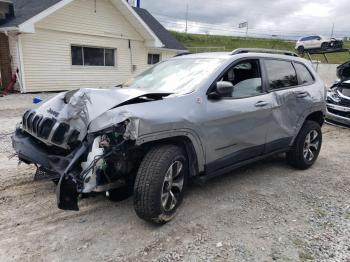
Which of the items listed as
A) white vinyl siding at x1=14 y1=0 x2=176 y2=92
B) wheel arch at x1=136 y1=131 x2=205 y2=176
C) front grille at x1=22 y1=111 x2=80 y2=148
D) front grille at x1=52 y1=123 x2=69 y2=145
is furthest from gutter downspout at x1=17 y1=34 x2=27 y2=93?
wheel arch at x1=136 y1=131 x2=205 y2=176

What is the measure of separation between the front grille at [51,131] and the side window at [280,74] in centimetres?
287

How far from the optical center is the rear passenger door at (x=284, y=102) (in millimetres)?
4598

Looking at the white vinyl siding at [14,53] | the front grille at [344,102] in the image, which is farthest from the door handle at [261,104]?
the white vinyl siding at [14,53]

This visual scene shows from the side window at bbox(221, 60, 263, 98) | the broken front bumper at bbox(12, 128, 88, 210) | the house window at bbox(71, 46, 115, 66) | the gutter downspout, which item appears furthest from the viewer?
the house window at bbox(71, 46, 115, 66)

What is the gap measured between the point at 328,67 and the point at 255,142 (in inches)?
922

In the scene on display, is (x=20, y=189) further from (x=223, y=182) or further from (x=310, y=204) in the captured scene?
(x=310, y=204)

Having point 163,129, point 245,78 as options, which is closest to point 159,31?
point 245,78

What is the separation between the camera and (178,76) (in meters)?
4.13

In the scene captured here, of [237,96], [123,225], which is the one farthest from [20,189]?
[237,96]

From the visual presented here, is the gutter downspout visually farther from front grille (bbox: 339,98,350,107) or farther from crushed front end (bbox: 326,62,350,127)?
front grille (bbox: 339,98,350,107)

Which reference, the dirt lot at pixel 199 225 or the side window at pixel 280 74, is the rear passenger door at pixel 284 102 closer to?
the side window at pixel 280 74

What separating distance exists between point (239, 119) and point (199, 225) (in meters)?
1.38

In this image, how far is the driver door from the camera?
3.70 m

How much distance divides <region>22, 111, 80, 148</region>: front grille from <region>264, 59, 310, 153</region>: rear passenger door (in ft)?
8.80
